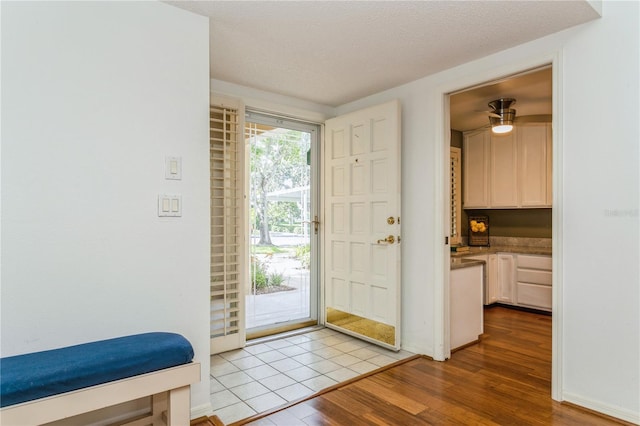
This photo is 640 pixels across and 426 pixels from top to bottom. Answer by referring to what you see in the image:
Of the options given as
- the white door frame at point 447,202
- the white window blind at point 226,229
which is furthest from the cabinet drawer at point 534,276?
the white window blind at point 226,229

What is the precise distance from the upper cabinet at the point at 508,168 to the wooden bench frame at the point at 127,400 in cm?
449

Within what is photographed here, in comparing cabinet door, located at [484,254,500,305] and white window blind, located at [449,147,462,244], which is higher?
white window blind, located at [449,147,462,244]

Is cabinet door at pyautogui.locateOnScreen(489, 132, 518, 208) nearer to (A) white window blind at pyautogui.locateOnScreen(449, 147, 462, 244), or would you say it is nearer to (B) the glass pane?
(A) white window blind at pyautogui.locateOnScreen(449, 147, 462, 244)

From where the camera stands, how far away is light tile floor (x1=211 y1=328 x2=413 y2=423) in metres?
2.35

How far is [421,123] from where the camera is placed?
3160 mm

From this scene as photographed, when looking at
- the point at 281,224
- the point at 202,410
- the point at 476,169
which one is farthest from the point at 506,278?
the point at 202,410

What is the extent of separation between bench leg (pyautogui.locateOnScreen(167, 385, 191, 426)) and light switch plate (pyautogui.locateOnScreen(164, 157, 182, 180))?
1041mm

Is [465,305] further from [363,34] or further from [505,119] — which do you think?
[363,34]

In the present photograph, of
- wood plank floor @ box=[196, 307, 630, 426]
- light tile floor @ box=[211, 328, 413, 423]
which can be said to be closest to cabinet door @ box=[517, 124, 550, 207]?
wood plank floor @ box=[196, 307, 630, 426]

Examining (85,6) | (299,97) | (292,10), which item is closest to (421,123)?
(299,97)

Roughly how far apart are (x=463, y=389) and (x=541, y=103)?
10.7 ft

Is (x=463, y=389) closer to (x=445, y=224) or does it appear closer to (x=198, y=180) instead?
(x=445, y=224)

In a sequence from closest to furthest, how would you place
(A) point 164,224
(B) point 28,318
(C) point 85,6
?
1. (B) point 28,318
2. (C) point 85,6
3. (A) point 164,224

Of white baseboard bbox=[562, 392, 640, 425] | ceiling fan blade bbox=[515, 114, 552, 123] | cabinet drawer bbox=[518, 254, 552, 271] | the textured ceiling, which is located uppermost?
ceiling fan blade bbox=[515, 114, 552, 123]
